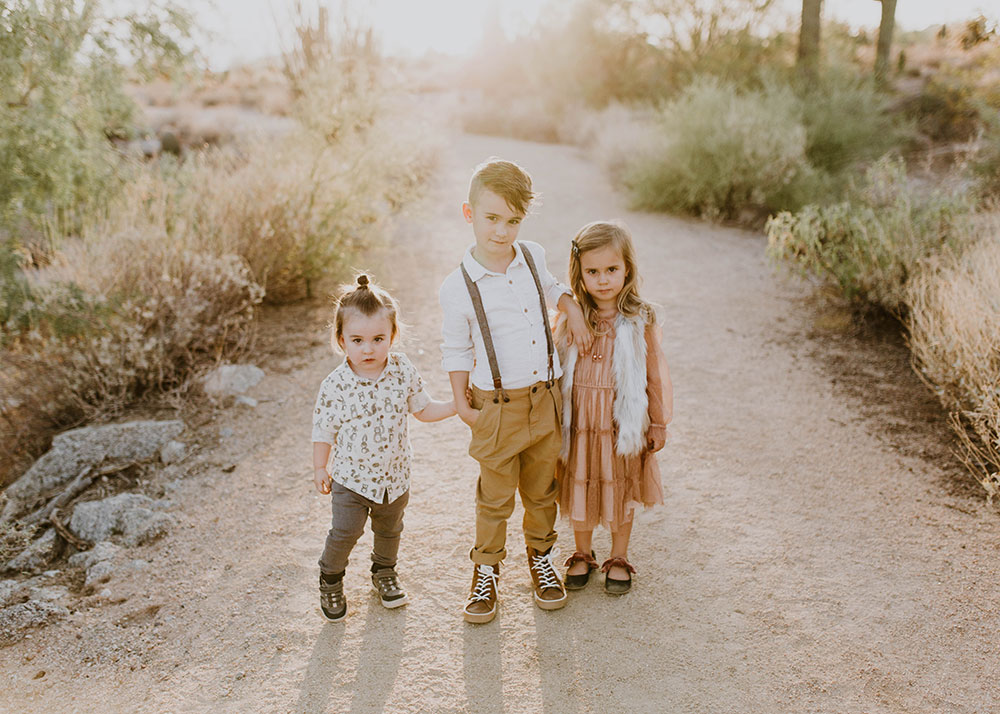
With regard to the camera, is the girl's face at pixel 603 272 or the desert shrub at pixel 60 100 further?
the desert shrub at pixel 60 100

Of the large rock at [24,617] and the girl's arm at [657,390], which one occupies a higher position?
the girl's arm at [657,390]

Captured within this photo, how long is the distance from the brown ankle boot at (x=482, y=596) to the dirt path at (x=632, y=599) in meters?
0.06

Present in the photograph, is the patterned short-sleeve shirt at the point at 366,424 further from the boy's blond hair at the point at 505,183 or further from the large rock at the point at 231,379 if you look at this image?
the large rock at the point at 231,379

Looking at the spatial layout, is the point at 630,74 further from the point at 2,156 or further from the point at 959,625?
the point at 959,625

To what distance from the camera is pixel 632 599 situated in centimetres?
304

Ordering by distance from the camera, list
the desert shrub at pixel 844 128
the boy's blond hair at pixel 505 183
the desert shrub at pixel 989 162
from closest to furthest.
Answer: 1. the boy's blond hair at pixel 505 183
2. the desert shrub at pixel 989 162
3. the desert shrub at pixel 844 128

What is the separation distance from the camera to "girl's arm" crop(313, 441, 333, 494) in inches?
105

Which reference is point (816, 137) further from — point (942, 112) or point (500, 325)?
point (500, 325)

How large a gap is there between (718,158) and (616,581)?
23.3 ft

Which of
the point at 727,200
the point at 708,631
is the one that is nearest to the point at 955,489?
the point at 708,631

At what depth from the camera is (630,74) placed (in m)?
16.9

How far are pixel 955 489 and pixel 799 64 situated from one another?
10087 mm

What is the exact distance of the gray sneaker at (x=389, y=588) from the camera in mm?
2994

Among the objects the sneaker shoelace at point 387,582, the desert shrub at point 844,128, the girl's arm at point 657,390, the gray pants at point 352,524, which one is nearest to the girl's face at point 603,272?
the girl's arm at point 657,390
